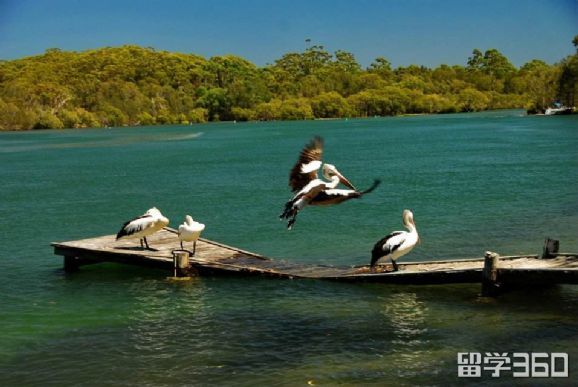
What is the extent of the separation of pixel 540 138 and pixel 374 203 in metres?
49.8

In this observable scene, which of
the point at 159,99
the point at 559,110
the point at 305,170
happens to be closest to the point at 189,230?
the point at 305,170

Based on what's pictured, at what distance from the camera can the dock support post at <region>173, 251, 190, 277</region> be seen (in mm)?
18844

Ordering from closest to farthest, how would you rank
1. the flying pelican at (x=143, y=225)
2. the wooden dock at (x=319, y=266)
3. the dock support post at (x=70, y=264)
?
the wooden dock at (x=319, y=266) < the flying pelican at (x=143, y=225) < the dock support post at (x=70, y=264)

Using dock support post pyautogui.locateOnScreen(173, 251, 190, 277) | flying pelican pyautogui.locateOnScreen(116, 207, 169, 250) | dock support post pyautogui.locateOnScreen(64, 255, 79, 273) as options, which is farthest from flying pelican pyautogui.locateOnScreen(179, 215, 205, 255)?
dock support post pyautogui.locateOnScreen(64, 255, 79, 273)

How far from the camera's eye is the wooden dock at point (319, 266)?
1609cm

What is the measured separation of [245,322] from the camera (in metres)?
15.6

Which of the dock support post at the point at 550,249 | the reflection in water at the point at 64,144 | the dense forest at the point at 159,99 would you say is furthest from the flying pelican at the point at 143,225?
the dense forest at the point at 159,99

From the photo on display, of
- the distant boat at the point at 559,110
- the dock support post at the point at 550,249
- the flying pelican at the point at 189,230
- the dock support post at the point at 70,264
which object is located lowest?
the dock support post at the point at 70,264

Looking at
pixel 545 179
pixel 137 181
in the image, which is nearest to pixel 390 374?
pixel 545 179

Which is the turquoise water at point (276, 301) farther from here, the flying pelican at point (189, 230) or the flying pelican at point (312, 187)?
the flying pelican at point (312, 187)

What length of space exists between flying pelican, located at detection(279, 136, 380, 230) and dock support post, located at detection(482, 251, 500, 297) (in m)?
3.49

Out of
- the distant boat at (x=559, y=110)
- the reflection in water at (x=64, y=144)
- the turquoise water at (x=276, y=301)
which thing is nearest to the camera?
the turquoise water at (x=276, y=301)

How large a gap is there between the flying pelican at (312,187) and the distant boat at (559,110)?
118886 millimetres

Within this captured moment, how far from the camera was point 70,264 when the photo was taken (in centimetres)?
2097
